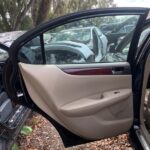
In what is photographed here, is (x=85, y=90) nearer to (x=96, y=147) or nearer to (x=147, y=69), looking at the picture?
(x=147, y=69)

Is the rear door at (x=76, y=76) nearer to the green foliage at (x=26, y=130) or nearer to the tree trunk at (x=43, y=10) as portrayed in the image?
the green foliage at (x=26, y=130)

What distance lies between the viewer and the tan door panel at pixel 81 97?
3.11 meters

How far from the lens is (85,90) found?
3168mm

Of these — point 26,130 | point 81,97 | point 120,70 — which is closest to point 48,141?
point 26,130

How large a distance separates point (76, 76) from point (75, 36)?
12.7 inches

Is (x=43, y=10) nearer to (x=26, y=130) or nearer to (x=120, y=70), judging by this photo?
(x=26, y=130)

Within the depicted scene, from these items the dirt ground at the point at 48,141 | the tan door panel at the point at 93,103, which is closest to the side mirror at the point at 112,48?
the tan door panel at the point at 93,103

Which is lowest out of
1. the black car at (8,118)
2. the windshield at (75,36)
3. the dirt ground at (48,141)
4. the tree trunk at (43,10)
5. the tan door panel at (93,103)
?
the tree trunk at (43,10)

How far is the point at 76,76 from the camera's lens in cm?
313

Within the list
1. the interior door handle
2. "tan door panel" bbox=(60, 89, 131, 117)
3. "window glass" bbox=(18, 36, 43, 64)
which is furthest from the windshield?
"tan door panel" bbox=(60, 89, 131, 117)

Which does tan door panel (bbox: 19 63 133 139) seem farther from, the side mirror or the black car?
the black car

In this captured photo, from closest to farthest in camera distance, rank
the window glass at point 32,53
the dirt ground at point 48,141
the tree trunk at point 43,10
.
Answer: the window glass at point 32,53 < the dirt ground at point 48,141 < the tree trunk at point 43,10

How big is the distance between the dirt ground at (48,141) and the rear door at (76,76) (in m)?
1.04

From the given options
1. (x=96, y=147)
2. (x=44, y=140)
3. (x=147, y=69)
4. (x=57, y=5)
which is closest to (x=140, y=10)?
(x=147, y=69)
